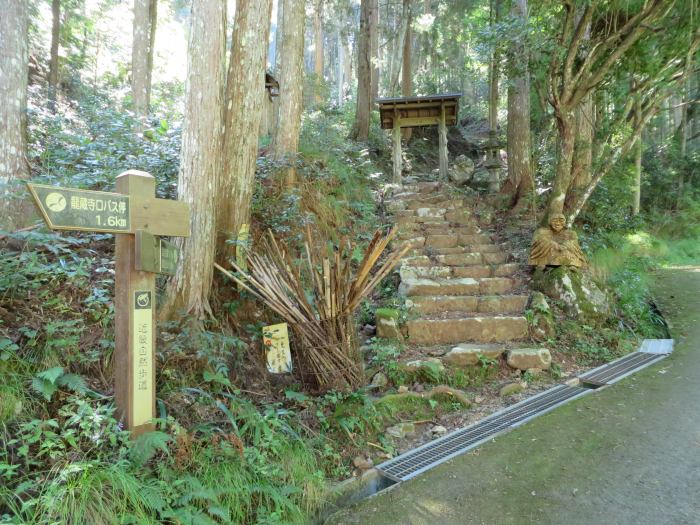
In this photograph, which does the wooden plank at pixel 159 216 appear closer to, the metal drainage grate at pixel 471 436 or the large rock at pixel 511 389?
the metal drainage grate at pixel 471 436

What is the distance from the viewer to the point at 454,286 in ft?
18.9

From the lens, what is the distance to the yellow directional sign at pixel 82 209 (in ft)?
6.66

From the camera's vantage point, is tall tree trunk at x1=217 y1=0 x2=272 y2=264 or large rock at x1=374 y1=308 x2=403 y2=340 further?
large rock at x1=374 y1=308 x2=403 y2=340

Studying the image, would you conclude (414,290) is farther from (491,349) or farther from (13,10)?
(13,10)

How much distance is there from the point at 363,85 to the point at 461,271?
7.96 metres

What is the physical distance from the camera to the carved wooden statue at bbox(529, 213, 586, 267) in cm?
581

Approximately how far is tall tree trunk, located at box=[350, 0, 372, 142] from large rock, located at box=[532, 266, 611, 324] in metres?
7.70

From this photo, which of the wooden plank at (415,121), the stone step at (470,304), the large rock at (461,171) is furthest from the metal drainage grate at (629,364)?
the large rock at (461,171)

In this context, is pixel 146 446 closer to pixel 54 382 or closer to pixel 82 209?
pixel 54 382

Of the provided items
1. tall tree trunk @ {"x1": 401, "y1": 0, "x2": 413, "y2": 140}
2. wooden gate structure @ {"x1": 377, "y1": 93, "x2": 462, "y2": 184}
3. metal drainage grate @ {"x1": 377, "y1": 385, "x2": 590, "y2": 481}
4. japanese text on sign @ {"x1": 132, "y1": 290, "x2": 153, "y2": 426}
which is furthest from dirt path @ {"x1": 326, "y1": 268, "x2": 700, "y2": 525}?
tall tree trunk @ {"x1": 401, "y1": 0, "x2": 413, "y2": 140}

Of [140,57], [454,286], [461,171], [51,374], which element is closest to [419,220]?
[454,286]

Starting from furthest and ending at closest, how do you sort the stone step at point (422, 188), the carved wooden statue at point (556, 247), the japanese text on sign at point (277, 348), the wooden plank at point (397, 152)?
1. the wooden plank at point (397, 152)
2. the stone step at point (422, 188)
3. the carved wooden statue at point (556, 247)
4. the japanese text on sign at point (277, 348)

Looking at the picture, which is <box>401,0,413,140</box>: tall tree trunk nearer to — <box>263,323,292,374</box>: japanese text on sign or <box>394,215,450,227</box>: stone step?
<box>394,215,450,227</box>: stone step

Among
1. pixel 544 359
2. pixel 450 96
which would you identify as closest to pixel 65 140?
pixel 544 359
